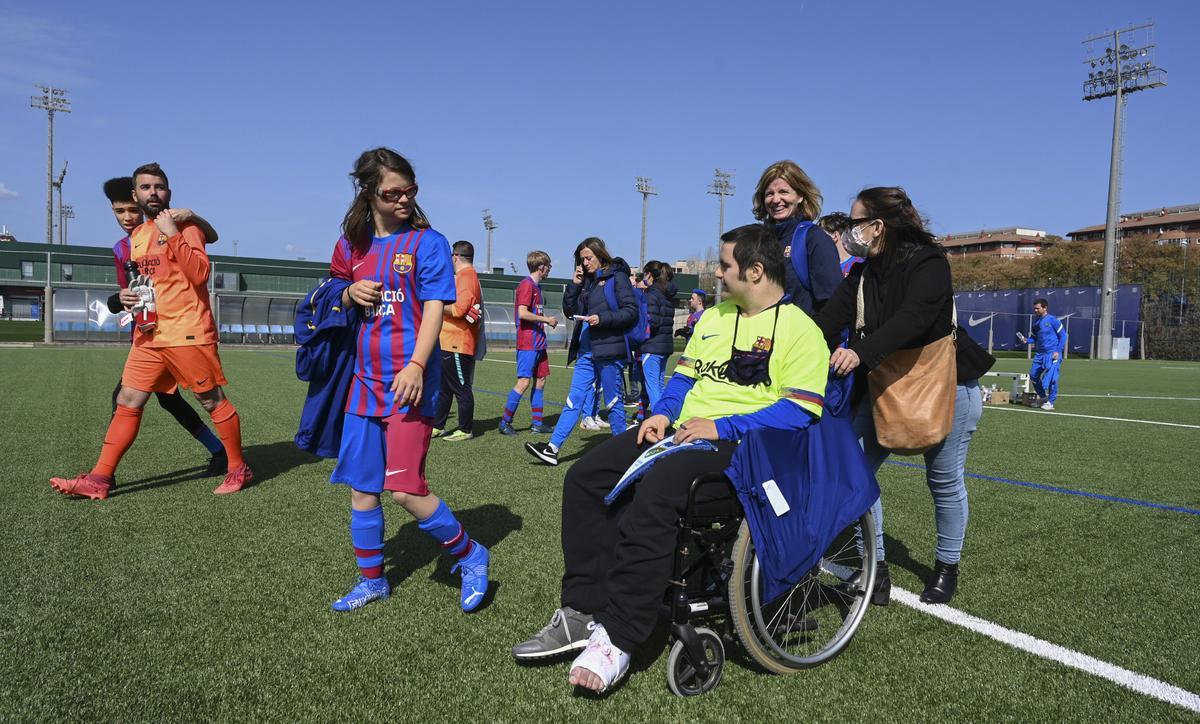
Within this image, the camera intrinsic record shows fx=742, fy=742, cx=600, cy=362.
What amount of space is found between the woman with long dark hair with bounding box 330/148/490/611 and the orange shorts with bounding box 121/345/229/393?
2.29 meters

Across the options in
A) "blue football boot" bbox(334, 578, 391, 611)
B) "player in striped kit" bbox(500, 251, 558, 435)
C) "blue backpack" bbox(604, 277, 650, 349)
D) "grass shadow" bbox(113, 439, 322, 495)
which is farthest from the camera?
"player in striped kit" bbox(500, 251, 558, 435)

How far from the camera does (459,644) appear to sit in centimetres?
278

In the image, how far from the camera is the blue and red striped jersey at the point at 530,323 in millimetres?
8203

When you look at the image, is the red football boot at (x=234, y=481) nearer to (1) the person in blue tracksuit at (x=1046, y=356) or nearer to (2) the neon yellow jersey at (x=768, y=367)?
(2) the neon yellow jersey at (x=768, y=367)

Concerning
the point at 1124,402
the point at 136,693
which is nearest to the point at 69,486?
the point at 136,693

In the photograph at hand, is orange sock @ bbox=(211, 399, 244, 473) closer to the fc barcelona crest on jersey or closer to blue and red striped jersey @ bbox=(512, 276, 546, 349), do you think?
the fc barcelona crest on jersey

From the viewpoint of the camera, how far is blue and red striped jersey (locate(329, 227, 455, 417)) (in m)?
2.99

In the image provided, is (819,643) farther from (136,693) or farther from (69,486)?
(69,486)

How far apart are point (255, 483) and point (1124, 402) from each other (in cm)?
1404

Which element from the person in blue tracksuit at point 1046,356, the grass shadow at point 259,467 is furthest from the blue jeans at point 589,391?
the person in blue tracksuit at point 1046,356

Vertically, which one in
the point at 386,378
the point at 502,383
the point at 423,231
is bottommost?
the point at 502,383

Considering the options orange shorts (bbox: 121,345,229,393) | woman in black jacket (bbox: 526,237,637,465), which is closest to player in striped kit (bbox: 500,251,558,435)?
woman in black jacket (bbox: 526,237,637,465)

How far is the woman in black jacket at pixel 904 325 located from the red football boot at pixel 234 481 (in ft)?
13.2

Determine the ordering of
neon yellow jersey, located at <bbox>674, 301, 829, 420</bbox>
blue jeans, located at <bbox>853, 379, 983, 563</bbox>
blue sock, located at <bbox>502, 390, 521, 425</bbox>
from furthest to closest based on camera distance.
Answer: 1. blue sock, located at <bbox>502, 390, 521, 425</bbox>
2. blue jeans, located at <bbox>853, 379, 983, 563</bbox>
3. neon yellow jersey, located at <bbox>674, 301, 829, 420</bbox>
